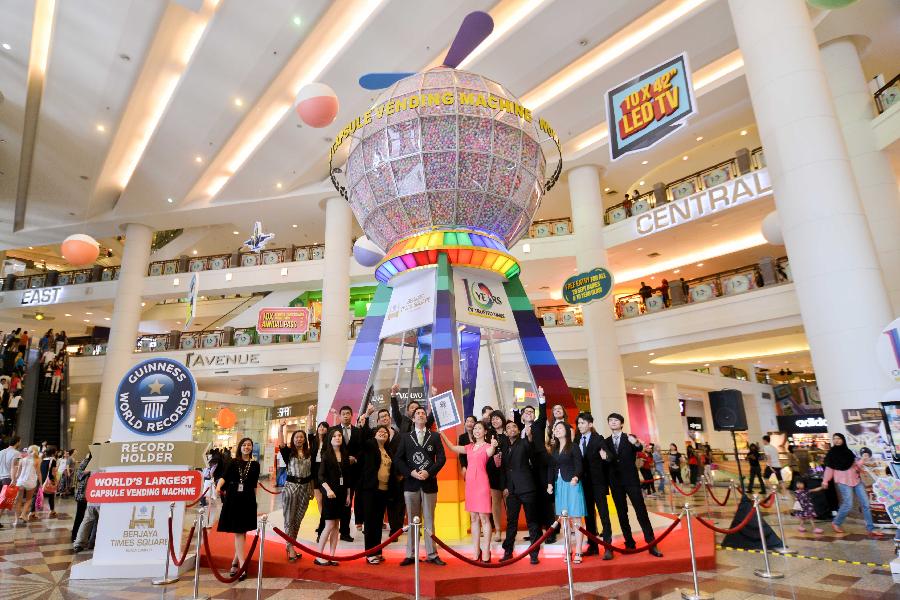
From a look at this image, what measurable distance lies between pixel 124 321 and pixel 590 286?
17616 millimetres

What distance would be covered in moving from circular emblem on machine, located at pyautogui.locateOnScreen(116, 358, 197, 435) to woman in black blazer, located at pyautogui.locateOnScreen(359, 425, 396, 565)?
2.23 m

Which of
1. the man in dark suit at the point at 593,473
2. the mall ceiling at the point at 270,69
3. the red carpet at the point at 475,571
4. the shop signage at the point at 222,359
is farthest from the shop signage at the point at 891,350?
the shop signage at the point at 222,359

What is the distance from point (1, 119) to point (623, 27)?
17.3m

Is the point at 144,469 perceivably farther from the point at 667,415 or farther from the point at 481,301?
the point at 667,415

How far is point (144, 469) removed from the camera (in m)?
5.73

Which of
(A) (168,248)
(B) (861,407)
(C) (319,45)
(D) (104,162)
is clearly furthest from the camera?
(A) (168,248)

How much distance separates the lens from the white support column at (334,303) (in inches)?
705

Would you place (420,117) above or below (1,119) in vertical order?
below

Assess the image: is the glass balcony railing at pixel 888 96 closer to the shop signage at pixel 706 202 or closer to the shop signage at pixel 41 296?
the shop signage at pixel 706 202

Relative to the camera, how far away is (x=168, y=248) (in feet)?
79.7

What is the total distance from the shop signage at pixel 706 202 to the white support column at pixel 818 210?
431cm

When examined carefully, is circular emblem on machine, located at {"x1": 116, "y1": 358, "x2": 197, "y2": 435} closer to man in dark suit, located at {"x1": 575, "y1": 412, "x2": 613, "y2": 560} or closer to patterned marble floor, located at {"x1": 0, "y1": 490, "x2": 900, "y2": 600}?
patterned marble floor, located at {"x1": 0, "y1": 490, "x2": 900, "y2": 600}

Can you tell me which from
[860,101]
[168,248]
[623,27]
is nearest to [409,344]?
[623,27]

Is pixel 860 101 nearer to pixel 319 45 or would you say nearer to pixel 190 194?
pixel 319 45
